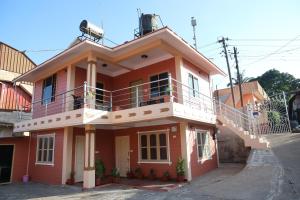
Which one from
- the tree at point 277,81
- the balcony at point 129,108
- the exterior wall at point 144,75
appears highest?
the tree at point 277,81

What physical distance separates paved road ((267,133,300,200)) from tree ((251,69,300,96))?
34.2m

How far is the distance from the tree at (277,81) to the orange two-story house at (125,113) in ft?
112

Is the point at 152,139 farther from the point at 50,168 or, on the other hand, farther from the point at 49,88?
the point at 49,88

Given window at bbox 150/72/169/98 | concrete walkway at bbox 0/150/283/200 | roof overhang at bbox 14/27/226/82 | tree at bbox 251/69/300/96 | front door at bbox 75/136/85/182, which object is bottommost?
concrete walkway at bbox 0/150/283/200

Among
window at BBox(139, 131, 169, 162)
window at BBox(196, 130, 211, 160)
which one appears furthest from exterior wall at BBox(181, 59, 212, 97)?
window at BBox(139, 131, 169, 162)

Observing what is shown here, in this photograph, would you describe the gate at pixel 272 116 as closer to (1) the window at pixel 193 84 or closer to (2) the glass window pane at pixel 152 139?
(1) the window at pixel 193 84

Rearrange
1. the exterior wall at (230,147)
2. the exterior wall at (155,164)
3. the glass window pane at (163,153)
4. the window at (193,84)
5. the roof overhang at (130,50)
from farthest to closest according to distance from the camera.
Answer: the exterior wall at (230,147), the window at (193,84), the glass window pane at (163,153), the exterior wall at (155,164), the roof overhang at (130,50)

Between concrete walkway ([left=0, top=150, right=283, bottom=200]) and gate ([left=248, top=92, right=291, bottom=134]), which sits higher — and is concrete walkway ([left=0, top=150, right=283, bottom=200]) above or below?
below

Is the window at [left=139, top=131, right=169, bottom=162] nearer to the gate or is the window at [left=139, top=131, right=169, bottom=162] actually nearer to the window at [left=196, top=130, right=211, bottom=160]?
the window at [left=196, top=130, right=211, bottom=160]

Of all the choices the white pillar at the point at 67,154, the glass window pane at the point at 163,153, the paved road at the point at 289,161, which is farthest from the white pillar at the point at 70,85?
the paved road at the point at 289,161

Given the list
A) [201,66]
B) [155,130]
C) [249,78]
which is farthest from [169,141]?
[249,78]

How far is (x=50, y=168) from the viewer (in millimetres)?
12992

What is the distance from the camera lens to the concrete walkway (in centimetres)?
761

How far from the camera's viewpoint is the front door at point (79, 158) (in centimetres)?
1246
